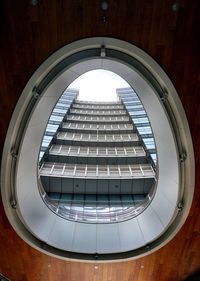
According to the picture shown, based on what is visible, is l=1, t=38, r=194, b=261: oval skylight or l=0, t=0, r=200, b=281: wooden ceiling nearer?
l=0, t=0, r=200, b=281: wooden ceiling

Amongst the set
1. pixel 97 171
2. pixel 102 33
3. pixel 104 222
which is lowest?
pixel 104 222

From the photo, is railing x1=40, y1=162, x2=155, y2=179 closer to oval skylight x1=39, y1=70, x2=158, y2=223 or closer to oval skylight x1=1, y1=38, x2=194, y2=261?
oval skylight x1=39, y1=70, x2=158, y2=223

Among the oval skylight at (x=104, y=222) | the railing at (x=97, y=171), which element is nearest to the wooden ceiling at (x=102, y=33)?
the oval skylight at (x=104, y=222)

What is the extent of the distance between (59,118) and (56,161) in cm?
907

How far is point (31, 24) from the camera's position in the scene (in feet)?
16.4

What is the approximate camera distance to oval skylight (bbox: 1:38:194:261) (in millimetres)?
5898

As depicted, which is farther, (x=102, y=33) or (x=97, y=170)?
(x=97, y=170)

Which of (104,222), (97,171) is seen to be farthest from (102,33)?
(97,171)

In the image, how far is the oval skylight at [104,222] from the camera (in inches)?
232

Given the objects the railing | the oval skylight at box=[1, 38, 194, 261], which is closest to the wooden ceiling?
the oval skylight at box=[1, 38, 194, 261]

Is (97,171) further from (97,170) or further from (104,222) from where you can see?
(104,222)

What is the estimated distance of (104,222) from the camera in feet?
30.4

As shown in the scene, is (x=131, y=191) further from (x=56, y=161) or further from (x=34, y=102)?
(x=34, y=102)

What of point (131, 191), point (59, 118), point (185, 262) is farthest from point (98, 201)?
point (59, 118)
